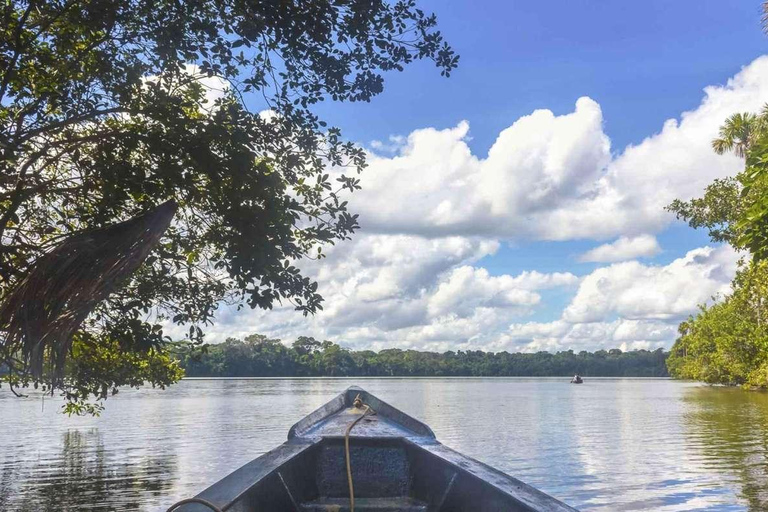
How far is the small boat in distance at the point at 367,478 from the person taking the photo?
18.6 ft

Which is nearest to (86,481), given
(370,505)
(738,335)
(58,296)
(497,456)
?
(497,456)

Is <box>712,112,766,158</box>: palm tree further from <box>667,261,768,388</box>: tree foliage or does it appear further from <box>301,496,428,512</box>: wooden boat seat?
<box>301,496,428,512</box>: wooden boat seat

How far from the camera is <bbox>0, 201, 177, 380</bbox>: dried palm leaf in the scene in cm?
571

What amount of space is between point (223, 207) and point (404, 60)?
9.17 ft

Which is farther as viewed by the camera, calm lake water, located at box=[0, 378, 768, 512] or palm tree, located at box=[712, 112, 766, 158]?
palm tree, located at box=[712, 112, 766, 158]

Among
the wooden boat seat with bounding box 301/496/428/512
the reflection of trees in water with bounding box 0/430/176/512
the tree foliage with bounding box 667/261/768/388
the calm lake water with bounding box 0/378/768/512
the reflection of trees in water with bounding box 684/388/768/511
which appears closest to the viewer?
the wooden boat seat with bounding box 301/496/428/512

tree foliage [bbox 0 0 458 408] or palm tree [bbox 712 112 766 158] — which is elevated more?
palm tree [bbox 712 112 766 158]

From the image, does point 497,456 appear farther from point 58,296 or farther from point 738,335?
point 738,335

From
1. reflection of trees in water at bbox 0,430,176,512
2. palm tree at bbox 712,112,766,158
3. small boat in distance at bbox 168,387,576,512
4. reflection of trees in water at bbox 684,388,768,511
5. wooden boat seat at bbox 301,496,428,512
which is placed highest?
palm tree at bbox 712,112,766,158

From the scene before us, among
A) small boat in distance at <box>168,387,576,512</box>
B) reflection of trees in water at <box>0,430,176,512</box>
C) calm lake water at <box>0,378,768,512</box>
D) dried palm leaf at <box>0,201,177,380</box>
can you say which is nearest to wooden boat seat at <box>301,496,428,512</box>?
small boat in distance at <box>168,387,576,512</box>

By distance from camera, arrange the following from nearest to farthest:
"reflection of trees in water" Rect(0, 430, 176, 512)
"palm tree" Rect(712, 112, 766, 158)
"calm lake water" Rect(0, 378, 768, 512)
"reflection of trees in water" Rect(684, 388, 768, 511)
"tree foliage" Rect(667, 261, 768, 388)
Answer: "reflection of trees in water" Rect(0, 430, 176, 512)
"calm lake water" Rect(0, 378, 768, 512)
"reflection of trees in water" Rect(684, 388, 768, 511)
"palm tree" Rect(712, 112, 766, 158)
"tree foliage" Rect(667, 261, 768, 388)

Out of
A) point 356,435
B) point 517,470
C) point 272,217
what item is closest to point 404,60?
point 272,217

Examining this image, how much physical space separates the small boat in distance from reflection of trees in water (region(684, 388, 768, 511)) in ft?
31.5

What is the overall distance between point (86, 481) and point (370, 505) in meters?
13.4
